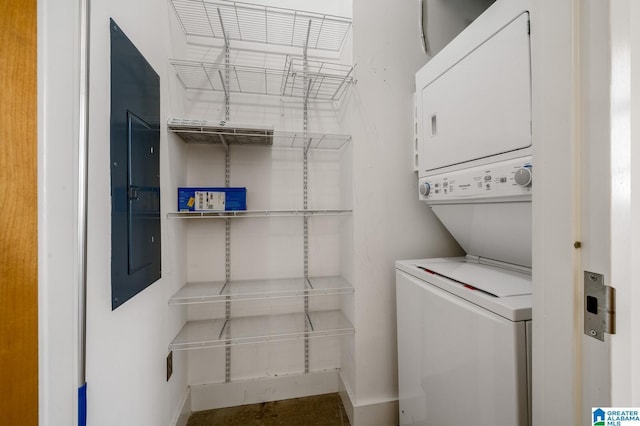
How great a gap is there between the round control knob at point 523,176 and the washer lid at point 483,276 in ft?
1.09

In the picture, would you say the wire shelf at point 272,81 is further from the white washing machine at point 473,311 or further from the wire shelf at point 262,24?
the white washing machine at point 473,311

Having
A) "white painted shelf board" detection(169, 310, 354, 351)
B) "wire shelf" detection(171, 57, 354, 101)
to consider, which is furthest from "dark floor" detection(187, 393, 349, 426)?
"wire shelf" detection(171, 57, 354, 101)

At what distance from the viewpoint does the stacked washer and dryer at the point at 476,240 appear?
753 millimetres

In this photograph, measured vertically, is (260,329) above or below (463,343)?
below

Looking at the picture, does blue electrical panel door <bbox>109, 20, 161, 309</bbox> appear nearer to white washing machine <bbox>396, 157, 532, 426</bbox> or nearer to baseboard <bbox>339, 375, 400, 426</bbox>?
white washing machine <bbox>396, 157, 532, 426</bbox>

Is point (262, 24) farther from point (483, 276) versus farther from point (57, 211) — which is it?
point (483, 276)

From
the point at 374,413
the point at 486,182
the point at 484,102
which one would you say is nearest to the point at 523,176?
the point at 486,182

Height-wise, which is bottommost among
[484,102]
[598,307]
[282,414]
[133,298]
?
[282,414]

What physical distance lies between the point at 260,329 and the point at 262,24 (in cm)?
183

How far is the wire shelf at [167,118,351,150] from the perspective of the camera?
4.35 feet

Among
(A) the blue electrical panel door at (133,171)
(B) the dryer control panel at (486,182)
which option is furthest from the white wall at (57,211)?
(B) the dryer control panel at (486,182)

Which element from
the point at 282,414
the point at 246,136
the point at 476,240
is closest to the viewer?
the point at 476,240

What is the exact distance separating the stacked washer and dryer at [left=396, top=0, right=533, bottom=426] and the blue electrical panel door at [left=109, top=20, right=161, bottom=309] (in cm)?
110

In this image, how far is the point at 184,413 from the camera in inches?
58.2
